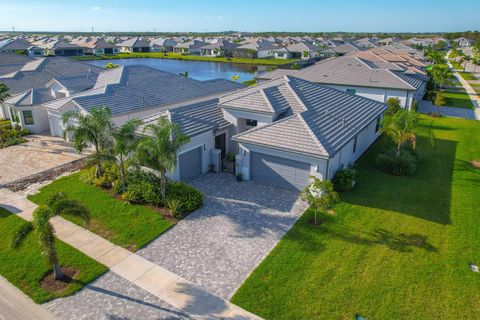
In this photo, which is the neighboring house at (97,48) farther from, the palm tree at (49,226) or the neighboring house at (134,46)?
the palm tree at (49,226)

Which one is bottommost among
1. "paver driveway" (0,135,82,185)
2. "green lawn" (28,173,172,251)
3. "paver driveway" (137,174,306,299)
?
"paver driveway" (137,174,306,299)

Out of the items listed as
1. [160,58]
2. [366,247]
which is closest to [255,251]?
[366,247]

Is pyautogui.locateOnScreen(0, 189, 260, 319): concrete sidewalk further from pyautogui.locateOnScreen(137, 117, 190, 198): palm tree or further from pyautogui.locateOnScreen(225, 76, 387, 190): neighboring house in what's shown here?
pyautogui.locateOnScreen(225, 76, 387, 190): neighboring house

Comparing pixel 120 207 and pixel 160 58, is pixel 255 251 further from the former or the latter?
pixel 160 58

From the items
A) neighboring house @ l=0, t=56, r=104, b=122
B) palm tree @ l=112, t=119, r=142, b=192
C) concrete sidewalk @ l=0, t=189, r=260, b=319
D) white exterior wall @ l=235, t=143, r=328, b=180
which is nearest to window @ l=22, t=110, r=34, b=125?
neighboring house @ l=0, t=56, r=104, b=122

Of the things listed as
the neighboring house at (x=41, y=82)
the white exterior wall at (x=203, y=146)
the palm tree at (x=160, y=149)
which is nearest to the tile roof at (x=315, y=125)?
the white exterior wall at (x=203, y=146)

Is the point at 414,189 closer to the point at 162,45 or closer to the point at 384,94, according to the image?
the point at 384,94

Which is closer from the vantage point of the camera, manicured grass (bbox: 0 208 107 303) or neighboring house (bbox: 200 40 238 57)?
manicured grass (bbox: 0 208 107 303)
